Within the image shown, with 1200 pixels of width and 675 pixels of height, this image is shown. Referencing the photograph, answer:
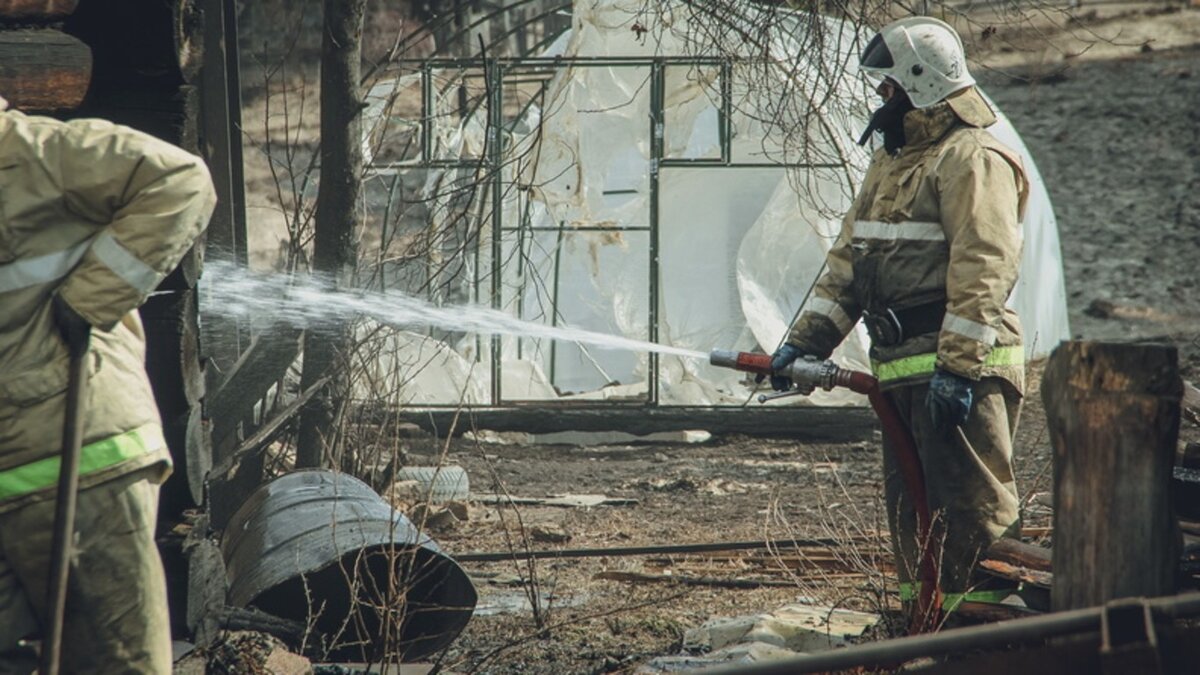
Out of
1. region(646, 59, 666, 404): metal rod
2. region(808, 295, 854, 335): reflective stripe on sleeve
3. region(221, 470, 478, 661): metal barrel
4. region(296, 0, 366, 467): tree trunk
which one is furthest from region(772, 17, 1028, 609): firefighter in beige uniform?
region(646, 59, 666, 404): metal rod

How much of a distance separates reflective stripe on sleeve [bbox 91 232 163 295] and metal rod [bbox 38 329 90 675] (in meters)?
0.23

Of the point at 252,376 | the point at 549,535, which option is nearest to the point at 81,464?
the point at 252,376

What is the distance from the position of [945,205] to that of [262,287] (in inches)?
226

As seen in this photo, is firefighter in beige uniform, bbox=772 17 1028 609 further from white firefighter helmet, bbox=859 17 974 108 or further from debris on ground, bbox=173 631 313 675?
debris on ground, bbox=173 631 313 675

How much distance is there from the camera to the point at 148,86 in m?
4.56

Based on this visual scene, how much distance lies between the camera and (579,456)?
11398mm

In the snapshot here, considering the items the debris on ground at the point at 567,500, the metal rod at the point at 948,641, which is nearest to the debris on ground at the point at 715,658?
the metal rod at the point at 948,641

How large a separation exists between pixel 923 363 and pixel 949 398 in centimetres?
28

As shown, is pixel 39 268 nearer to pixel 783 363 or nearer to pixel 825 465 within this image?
pixel 783 363

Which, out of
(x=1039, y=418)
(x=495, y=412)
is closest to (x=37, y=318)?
(x=495, y=412)

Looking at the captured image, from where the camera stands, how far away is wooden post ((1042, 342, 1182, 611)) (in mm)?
2854

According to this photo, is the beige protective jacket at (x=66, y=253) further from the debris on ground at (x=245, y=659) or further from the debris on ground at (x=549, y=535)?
the debris on ground at (x=549, y=535)

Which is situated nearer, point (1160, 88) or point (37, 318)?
point (37, 318)

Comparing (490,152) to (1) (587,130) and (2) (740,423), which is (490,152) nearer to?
(1) (587,130)
